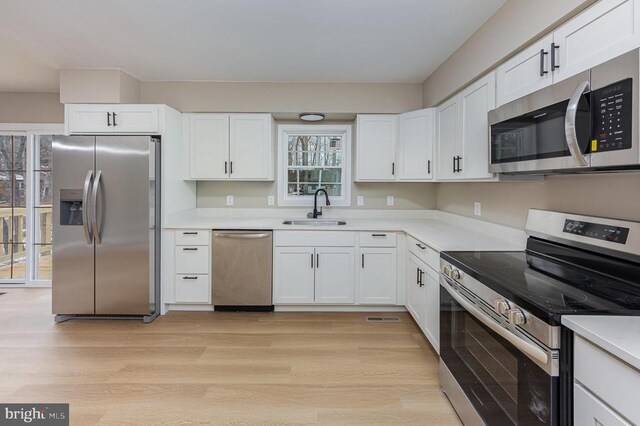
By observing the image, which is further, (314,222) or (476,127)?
(314,222)

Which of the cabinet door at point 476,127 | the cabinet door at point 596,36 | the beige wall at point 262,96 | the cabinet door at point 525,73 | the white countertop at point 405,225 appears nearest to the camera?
the cabinet door at point 596,36

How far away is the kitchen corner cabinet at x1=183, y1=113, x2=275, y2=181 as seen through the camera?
3.85 metres

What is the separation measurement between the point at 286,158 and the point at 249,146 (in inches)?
20.6

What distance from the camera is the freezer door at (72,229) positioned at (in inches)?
128

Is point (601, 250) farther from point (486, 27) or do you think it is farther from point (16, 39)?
point (16, 39)

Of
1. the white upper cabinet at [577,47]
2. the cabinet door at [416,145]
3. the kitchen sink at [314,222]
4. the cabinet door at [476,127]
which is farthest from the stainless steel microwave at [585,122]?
the kitchen sink at [314,222]

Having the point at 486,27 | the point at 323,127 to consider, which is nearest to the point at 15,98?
the point at 323,127

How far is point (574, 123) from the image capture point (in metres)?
1.34

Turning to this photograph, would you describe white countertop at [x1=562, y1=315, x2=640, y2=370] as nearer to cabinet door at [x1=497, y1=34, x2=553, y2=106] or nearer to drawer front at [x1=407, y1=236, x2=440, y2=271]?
cabinet door at [x1=497, y1=34, x2=553, y2=106]

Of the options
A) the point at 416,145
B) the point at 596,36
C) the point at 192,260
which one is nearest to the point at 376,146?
the point at 416,145

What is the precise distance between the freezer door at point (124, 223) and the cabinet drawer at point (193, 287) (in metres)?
0.28

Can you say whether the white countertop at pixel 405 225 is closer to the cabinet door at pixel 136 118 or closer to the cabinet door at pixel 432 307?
the cabinet door at pixel 432 307

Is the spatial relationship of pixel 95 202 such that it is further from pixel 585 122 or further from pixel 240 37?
pixel 585 122

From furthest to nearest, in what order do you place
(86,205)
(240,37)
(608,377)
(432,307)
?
(86,205) → (240,37) → (432,307) → (608,377)
